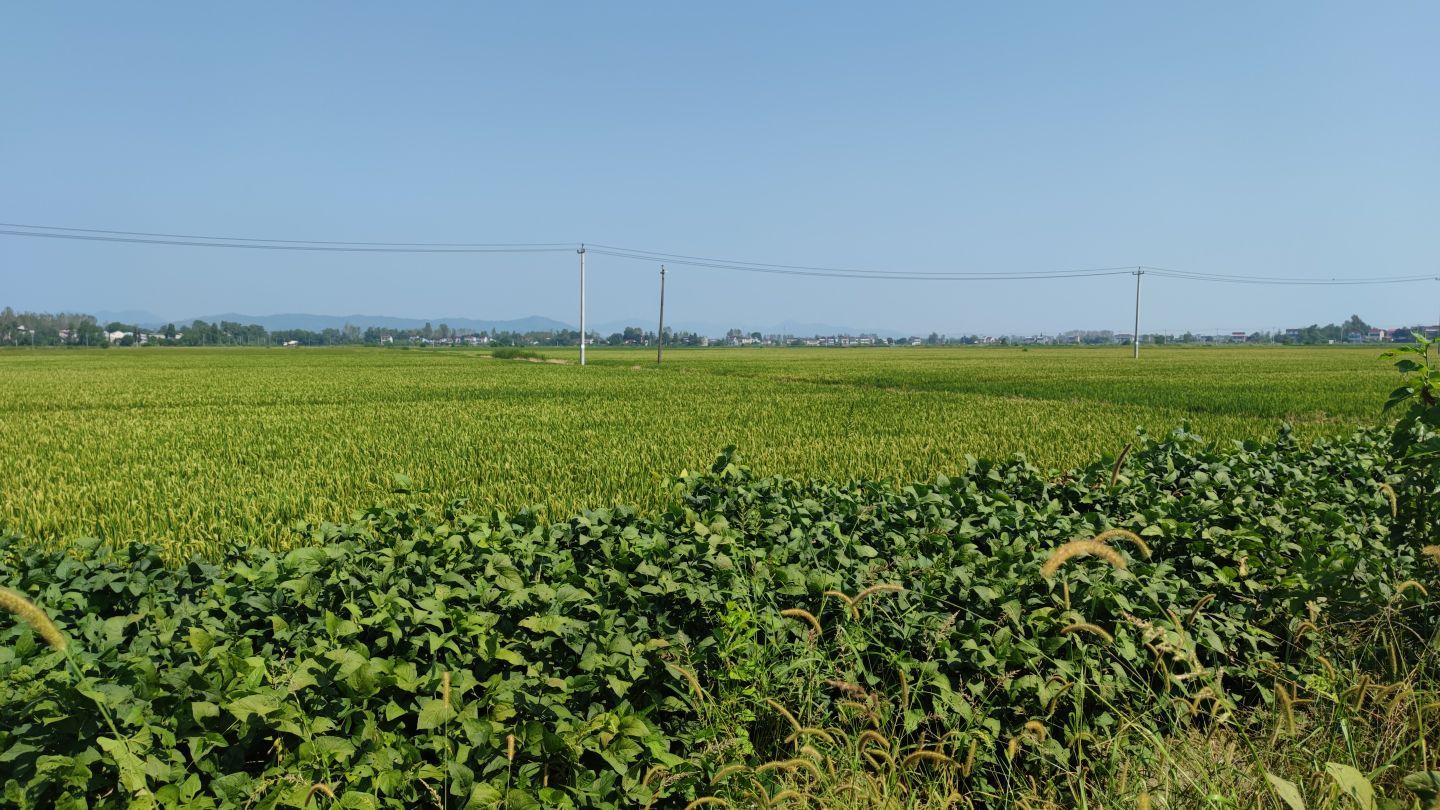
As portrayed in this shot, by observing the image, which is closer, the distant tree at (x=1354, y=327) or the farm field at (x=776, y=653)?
the farm field at (x=776, y=653)

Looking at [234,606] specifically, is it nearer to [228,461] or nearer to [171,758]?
[171,758]

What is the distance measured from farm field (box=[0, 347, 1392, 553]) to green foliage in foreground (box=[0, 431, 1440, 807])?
3.77m

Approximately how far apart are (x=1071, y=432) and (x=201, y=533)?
14.9 meters

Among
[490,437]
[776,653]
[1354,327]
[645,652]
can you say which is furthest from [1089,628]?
[1354,327]

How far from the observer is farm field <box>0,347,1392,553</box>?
905cm

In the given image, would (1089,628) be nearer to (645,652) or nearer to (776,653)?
(776,653)

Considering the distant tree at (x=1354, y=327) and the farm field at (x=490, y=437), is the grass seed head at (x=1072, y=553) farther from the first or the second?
the distant tree at (x=1354, y=327)

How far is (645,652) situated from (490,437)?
1247 cm

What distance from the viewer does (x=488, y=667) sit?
356 cm

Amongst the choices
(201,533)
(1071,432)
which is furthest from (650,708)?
(1071,432)

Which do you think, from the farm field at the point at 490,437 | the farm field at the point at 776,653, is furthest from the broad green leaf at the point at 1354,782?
A: the farm field at the point at 490,437

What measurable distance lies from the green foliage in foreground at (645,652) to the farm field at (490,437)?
3766mm

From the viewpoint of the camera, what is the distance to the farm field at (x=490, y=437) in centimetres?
905

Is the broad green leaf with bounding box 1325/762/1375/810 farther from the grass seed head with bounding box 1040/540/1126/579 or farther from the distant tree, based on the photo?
the distant tree
